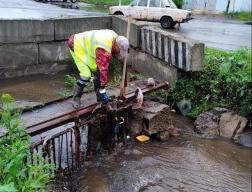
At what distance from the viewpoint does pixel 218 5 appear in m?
25.0

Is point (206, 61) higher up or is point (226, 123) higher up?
point (206, 61)

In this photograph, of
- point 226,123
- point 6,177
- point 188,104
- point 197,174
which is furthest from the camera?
point 188,104

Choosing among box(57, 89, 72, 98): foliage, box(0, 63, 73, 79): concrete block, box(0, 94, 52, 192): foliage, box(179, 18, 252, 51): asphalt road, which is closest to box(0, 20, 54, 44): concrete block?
box(0, 63, 73, 79): concrete block

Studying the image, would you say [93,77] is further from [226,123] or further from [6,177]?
[6,177]

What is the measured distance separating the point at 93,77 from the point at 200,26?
43.5ft

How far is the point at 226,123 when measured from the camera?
7.44 m

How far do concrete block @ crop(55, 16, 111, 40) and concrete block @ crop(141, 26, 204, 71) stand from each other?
1466 millimetres

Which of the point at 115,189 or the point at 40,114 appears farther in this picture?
the point at 40,114

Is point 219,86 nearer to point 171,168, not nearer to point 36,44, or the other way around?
point 171,168

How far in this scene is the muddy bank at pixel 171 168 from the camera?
18.8ft

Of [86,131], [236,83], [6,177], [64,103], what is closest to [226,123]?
[236,83]

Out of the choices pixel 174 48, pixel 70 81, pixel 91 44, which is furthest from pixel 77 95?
pixel 174 48

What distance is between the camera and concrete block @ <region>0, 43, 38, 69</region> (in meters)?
8.97

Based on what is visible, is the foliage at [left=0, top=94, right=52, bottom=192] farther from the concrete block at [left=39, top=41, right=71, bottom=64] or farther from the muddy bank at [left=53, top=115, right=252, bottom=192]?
the concrete block at [left=39, top=41, right=71, bottom=64]
